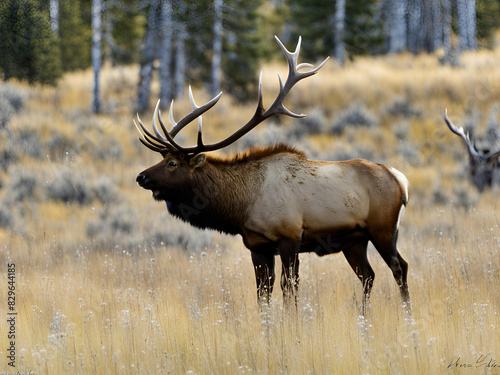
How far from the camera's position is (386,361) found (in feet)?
12.7

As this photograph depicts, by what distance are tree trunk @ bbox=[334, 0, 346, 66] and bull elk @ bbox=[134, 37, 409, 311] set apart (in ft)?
59.0

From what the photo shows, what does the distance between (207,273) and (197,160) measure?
1514mm

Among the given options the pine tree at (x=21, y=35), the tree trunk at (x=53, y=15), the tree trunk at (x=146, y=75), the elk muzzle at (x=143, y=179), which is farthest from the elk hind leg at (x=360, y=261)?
the tree trunk at (x=146, y=75)

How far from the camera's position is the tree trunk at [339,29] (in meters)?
22.7

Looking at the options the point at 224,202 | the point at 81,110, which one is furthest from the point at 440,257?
the point at 81,110

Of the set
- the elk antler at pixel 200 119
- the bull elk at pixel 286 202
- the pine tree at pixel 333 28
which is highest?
the pine tree at pixel 333 28

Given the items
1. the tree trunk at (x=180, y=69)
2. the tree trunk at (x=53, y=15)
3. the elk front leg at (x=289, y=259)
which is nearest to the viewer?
the elk front leg at (x=289, y=259)

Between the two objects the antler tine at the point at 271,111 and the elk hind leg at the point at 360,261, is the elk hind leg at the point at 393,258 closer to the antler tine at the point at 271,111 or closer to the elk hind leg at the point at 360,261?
the elk hind leg at the point at 360,261

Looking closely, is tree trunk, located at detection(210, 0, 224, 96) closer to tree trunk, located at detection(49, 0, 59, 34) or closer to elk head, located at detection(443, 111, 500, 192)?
tree trunk, located at detection(49, 0, 59, 34)

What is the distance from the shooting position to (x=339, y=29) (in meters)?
22.9

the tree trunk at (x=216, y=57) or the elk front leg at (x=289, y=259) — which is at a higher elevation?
the tree trunk at (x=216, y=57)

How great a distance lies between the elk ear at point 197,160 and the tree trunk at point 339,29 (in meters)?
18.1

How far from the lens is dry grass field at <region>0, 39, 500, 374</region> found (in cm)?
410

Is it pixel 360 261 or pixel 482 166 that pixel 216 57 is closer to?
pixel 482 166
